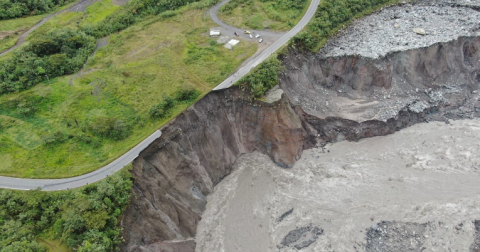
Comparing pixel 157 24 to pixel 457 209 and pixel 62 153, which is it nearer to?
pixel 62 153

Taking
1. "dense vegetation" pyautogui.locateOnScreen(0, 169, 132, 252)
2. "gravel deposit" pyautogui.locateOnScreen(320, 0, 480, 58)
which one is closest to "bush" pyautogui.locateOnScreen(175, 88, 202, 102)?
"dense vegetation" pyautogui.locateOnScreen(0, 169, 132, 252)

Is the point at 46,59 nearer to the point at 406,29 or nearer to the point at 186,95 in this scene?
the point at 186,95

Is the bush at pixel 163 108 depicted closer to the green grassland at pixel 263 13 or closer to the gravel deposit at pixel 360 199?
the gravel deposit at pixel 360 199

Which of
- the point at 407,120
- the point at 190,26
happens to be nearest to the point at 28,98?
the point at 190,26

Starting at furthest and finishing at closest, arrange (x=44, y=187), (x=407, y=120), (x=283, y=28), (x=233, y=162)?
(x=283, y=28)
(x=407, y=120)
(x=233, y=162)
(x=44, y=187)

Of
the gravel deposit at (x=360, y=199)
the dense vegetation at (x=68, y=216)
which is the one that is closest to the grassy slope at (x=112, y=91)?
the dense vegetation at (x=68, y=216)
